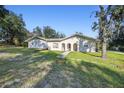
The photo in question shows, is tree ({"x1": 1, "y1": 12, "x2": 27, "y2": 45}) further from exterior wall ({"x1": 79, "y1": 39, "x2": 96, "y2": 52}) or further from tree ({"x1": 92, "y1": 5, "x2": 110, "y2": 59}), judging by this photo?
tree ({"x1": 92, "y1": 5, "x2": 110, "y2": 59})

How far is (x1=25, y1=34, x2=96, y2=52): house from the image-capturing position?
30.5m

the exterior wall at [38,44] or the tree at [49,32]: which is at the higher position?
the tree at [49,32]

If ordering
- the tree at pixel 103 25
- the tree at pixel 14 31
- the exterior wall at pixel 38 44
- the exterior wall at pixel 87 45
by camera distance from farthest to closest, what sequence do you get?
the tree at pixel 14 31 → the exterior wall at pixel 38 44 → the exterior wall at pixel 87 45 → the tree at pixel 103 25

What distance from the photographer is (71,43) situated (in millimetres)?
31391

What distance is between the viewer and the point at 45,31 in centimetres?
5462

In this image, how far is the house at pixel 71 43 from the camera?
30.5 meters

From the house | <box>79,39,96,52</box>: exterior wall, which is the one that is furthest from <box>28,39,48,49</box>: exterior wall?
<box>79,39,96,52</box>: exterior wall

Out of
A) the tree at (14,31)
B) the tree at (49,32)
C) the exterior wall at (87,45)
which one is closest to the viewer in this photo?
the exterior wall at (87,45)

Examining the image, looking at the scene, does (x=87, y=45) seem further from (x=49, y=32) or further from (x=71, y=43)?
(x=49, y=32)

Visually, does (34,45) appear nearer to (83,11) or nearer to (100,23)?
(83,11)

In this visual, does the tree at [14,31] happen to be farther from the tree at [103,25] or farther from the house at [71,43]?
the tree at [103,25]

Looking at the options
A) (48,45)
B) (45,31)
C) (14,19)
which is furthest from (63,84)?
(45,31)

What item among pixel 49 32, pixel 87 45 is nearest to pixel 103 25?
pixel 87 45

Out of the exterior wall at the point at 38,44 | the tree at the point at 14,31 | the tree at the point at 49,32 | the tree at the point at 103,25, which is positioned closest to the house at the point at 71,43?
the exterior wall at the point at 38,44
